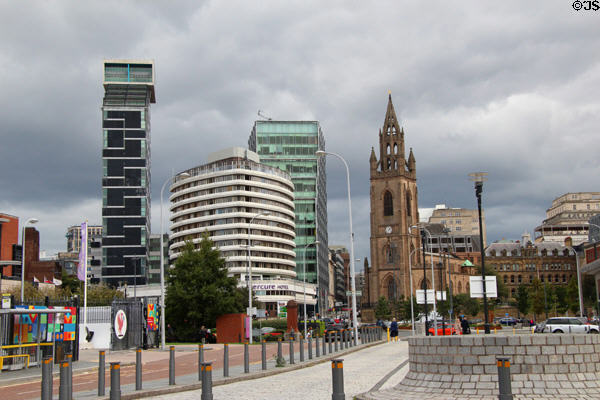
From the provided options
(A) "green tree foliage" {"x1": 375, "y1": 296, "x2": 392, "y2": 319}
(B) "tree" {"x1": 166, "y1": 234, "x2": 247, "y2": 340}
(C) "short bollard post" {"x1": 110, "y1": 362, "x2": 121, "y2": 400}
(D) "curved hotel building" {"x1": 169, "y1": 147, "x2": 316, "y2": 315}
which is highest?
(D) "curved hotel building" {"x1": 169, "y1": 147, "x2": 316, "y2": 315}

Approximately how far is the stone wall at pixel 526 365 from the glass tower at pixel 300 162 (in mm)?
118699

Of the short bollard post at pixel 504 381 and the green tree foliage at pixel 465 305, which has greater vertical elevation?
the short bollard post at pixel 504 381

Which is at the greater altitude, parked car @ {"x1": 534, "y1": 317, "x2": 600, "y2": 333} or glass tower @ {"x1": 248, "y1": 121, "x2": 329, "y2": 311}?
glass tower @ {"x1": 248, "y1": 121, "x2": 329, "y2": 311}

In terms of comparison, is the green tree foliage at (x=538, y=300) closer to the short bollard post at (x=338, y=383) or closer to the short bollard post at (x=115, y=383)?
the short bollard post at (x=115, y=383)

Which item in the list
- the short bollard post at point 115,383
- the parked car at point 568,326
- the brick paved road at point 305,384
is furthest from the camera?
the parked car at point 568,326

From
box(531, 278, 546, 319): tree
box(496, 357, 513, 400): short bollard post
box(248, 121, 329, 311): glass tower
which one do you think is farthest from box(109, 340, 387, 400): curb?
box(248, 121, 329, 311): glass tower

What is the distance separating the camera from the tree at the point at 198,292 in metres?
42.8

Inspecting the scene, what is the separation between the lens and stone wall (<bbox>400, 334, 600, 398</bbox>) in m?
11.5

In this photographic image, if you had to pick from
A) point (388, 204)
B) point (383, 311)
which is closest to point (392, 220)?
point (388, 204)

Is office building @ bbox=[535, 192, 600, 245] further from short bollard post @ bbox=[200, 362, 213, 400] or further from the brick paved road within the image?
short bollard post @ bbox=[200, 362, 213, 400]

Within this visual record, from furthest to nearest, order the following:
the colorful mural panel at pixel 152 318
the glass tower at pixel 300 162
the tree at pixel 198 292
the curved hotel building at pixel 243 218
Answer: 1. the glass tower at pixel 300 162
2. the curved hotel building at pixel 243 218
3. the tree at pixel 198 292
4. the colorful mural panel at pixel 152 318

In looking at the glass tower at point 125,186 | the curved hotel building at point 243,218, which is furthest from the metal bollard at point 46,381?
the glass tower at point 125,186

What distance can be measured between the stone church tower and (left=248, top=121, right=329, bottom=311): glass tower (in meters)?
12.0

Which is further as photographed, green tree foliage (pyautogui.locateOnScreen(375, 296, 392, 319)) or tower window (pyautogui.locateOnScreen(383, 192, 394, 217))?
tower window (pyautogui.locateOnScreen(383, 192, 394, 217))
